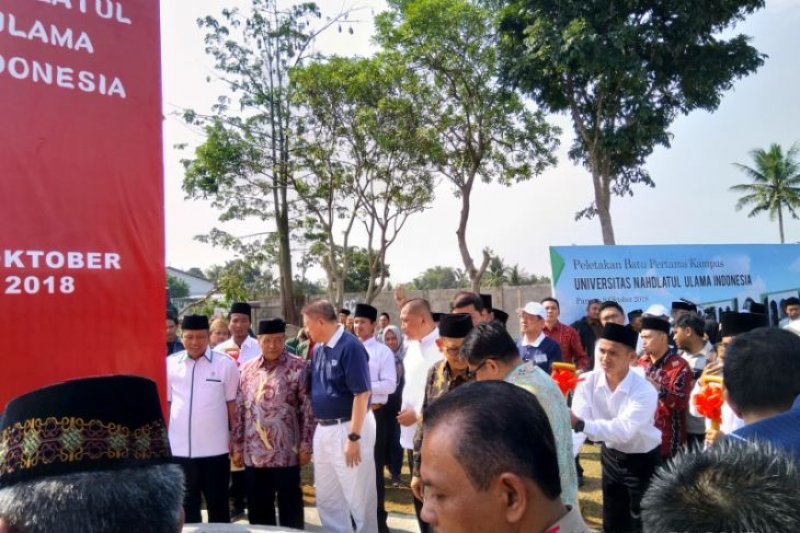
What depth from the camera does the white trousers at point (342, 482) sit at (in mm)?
4530

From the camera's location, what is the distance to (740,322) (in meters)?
4.27

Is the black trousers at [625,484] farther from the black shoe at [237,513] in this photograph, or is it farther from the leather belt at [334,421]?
the black shoe at [237,513]

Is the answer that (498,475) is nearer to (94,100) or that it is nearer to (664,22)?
(94,100)

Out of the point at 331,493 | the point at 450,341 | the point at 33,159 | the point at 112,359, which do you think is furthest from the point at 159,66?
the point at 331,493

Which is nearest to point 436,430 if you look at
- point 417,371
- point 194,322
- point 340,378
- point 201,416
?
point 340,378

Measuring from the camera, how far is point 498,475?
1.19 m

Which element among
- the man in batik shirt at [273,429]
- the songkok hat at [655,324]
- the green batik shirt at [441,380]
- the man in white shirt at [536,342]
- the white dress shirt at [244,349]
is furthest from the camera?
the white dress shirt at [244,349]

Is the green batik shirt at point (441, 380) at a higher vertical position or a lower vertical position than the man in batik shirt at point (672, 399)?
higher

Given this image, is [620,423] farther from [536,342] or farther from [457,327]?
[536,342]

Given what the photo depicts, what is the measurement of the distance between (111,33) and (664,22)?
1482 cm

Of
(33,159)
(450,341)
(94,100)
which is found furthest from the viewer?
(450,341)

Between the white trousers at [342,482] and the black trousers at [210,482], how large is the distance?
738 mm

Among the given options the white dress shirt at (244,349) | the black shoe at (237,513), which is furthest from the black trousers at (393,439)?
the black shoe at (237,513)

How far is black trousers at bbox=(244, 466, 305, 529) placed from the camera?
470 cm
